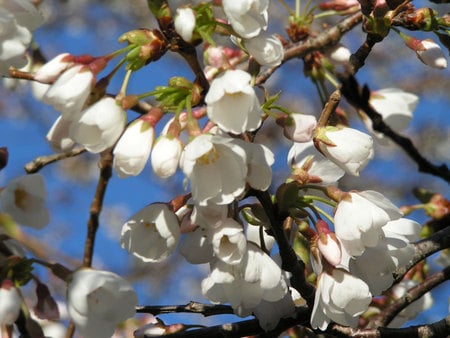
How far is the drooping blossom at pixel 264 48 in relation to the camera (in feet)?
4.52

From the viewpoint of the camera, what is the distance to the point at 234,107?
4.19 ft

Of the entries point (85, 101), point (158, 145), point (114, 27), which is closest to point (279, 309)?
point (158, 145)

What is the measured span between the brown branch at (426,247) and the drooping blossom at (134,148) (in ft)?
2.23

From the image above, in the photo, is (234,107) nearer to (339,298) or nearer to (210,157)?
(210,157)

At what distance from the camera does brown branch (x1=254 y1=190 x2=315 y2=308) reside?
1381 millimetres

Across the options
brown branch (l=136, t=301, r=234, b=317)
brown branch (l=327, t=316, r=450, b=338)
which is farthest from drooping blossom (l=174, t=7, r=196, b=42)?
brown branch (l=327, t=316, r=450, b=338)

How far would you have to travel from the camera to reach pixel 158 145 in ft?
4.37

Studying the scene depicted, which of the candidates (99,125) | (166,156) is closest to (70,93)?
(99,125)

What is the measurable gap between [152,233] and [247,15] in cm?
44

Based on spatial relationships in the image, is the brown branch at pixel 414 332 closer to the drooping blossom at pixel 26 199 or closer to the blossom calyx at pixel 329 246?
the blossom calyx at pixel 329 246

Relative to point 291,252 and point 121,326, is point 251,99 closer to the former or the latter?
point 291,252

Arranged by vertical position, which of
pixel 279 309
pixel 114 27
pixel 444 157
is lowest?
pixel 444 157

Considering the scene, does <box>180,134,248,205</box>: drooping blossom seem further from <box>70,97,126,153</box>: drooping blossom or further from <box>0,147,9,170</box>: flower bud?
<box>0,147,9,170</box>: flower bud

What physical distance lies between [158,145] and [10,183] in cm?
58
